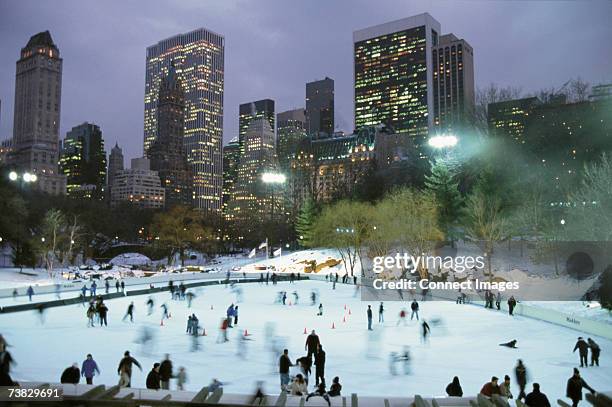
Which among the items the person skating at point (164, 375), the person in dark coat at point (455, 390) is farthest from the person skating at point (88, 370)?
the person in dark coat at point (455, 390)

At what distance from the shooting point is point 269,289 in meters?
39.1

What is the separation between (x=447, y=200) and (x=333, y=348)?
1579 inches

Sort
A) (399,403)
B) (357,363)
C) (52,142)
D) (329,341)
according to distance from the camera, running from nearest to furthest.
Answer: (399,403)
(357,363)
(329,341)
(52,142)

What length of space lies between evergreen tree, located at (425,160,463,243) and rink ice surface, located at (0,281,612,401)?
26.7 metres

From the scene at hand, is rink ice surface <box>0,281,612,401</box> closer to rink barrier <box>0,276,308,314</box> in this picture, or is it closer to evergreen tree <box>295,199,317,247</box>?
rink barrier <box>0,276,308,314</box>

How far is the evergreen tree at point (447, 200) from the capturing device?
5297 centimetres

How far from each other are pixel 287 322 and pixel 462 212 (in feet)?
117

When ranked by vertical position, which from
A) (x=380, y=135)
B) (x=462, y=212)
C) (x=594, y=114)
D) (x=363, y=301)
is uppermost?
(x=380, y=135)

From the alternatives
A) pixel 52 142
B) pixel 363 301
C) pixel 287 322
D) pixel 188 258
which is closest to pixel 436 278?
pixel 363 301

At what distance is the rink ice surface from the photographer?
40.7ft

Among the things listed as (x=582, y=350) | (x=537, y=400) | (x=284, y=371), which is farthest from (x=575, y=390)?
(x=284, y=371)

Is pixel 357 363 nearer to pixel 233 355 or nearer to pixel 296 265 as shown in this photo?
pixel 233 355

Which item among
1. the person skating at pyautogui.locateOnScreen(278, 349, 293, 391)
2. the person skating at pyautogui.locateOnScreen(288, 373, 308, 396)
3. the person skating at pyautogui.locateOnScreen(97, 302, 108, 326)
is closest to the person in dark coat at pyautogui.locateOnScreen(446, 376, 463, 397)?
the person skating at pyautogui.locateOnScreen(288, 373, 308, 396)

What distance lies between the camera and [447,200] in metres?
53.6
